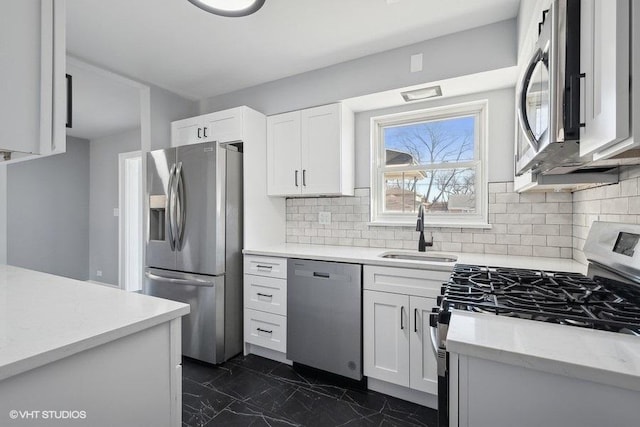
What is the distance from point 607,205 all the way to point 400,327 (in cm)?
126

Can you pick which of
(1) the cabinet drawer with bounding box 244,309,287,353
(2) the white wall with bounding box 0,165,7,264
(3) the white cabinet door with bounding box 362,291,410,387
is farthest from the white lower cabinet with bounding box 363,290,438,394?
(2) the white wall with bounding box 0,165,7,264

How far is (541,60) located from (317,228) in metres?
2.27

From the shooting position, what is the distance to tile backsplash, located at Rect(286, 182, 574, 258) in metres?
2.12

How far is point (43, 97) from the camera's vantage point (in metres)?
0.87

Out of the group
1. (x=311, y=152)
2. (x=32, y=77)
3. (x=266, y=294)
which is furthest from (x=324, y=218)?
(x=32, y=77)

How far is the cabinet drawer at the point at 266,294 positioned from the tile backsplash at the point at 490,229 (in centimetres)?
71

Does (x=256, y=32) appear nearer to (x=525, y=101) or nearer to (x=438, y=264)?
(x=525, y=101)

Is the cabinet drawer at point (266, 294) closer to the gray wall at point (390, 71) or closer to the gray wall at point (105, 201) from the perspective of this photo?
the gray wall at point (390, 71)

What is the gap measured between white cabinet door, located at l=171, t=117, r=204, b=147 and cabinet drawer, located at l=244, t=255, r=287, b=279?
4.27 ft

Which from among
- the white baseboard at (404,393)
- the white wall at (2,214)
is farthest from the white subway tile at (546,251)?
the white wall at (2,214)

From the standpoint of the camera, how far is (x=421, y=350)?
1.91 metres

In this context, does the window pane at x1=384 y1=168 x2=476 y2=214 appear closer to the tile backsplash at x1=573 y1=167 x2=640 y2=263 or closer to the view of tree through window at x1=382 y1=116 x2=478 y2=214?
the view of tree through window at x1=382 y1=116 x2=478 y2=214

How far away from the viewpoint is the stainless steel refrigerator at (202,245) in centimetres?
251

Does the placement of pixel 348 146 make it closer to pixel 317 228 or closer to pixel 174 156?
pixel 317 228
